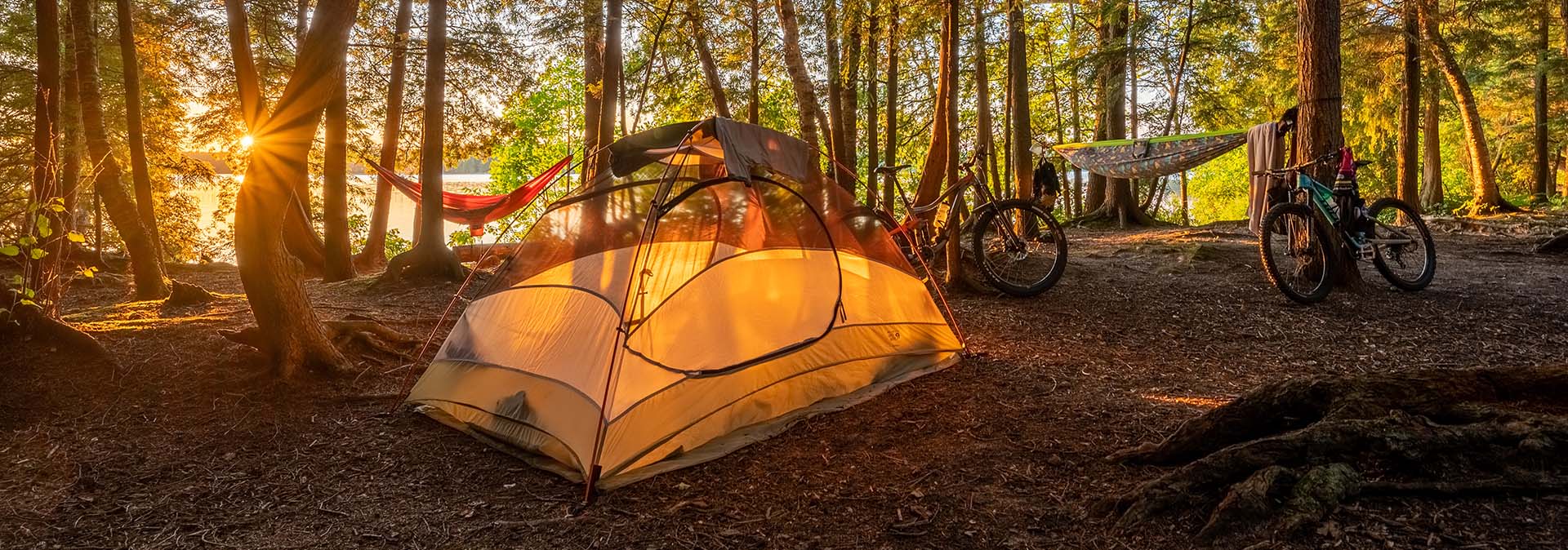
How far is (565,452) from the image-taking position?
296 cm

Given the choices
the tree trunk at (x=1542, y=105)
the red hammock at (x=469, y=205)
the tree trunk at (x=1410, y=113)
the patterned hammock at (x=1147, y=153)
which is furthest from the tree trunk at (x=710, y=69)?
the tree trunk at (x=1542, y=105)

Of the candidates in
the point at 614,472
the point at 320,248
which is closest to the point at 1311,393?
the point at 614,472

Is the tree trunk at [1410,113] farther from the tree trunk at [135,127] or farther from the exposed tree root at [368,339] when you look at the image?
the tree trunk at [135,127]

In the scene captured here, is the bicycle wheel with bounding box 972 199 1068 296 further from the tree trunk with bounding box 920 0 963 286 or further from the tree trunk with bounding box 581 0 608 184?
the tree trunk with bounding box 581 0 608 184

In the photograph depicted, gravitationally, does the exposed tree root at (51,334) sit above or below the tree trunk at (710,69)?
below

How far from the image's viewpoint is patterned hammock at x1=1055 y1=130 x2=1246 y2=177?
23.5 ft

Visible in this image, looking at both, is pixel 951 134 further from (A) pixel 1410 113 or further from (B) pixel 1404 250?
(A) pixel 1410 113

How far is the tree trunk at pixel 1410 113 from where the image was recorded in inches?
425

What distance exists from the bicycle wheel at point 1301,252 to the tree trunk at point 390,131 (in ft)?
25.8

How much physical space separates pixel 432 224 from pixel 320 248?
202 cm

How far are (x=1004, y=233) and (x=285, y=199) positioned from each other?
4295 millimetres

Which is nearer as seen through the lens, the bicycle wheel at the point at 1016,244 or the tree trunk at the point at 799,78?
the bicycle wheel at the point at 1016,244

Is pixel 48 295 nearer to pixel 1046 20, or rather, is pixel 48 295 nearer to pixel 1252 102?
Result: pixel 1046 20

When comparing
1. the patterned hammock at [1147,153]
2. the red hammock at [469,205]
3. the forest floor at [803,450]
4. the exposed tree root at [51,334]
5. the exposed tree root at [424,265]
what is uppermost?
the patterned hammock at [1147,153]
